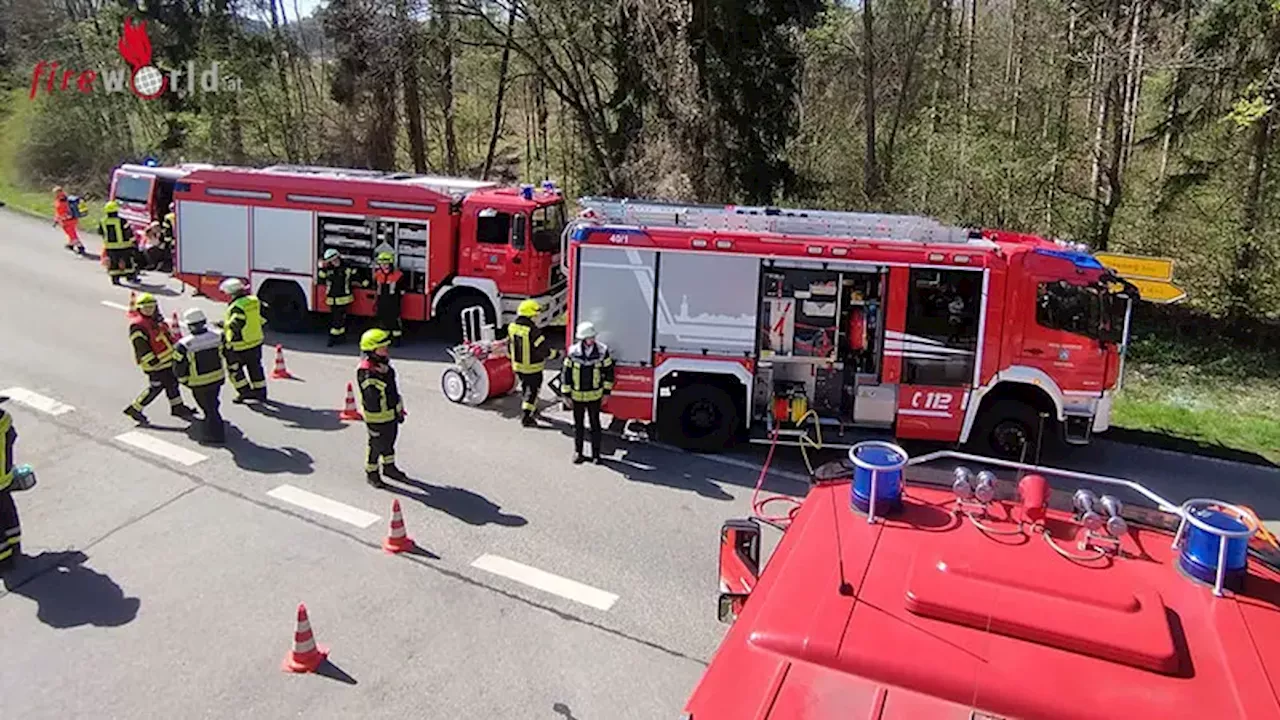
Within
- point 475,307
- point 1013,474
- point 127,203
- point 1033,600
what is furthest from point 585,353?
point 127,203

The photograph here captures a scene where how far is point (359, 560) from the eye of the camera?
319 inches

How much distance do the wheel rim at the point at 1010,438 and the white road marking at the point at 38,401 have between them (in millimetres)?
11198

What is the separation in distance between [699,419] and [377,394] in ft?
12.3

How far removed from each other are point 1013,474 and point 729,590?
1.57m

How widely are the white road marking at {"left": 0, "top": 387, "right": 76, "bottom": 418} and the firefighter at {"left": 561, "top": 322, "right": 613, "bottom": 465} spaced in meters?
6.50

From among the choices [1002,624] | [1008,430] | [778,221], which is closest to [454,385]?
[778,221]

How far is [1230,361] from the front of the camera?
53.7ft

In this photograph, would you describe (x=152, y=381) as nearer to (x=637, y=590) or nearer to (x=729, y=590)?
(x=637, y=590)

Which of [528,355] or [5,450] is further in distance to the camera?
[528,355]

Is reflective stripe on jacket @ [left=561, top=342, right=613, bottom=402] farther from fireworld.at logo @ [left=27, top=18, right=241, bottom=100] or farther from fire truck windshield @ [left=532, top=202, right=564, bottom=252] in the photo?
fireworld.at logo @ [left=27, top=18, right=241, bottom=100]

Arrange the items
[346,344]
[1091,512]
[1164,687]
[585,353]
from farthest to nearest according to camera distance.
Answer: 1. [346,344]
2. [585,353]
3. [1091,512]
4. [1164,687]

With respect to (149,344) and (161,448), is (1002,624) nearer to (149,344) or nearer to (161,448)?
(161,448)

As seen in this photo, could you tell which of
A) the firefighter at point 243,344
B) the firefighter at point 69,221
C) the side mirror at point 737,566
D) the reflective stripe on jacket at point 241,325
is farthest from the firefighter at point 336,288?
the side mirror at point 737,566

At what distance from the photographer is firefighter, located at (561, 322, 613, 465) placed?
33.6 feet
